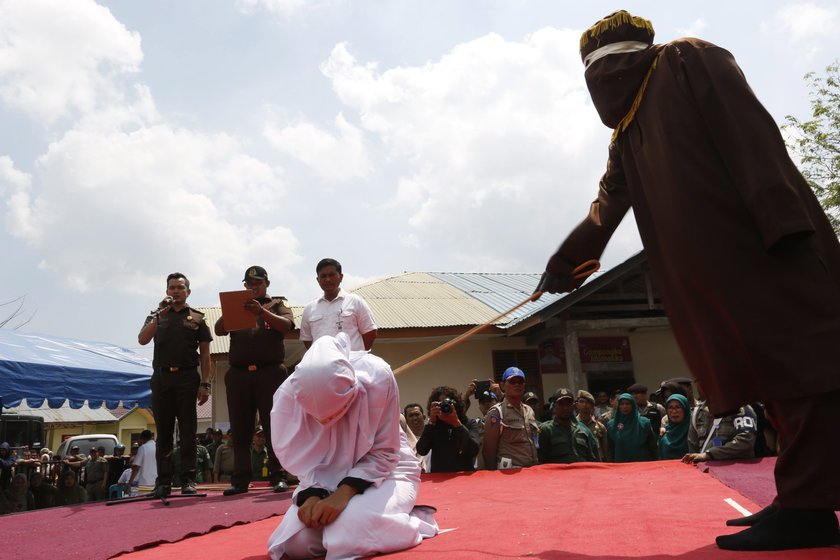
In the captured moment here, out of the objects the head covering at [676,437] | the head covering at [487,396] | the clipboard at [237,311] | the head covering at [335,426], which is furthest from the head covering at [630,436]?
the head covering at [335,426]

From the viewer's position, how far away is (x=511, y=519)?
296cm

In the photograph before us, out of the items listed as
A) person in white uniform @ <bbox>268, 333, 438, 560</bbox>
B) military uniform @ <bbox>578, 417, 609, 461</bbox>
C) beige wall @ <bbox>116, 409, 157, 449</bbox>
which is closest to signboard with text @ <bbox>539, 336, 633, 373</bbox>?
military uniform @ <bbox>578, 417, 609, 461</bbox>

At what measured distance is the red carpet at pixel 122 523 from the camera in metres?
3.00

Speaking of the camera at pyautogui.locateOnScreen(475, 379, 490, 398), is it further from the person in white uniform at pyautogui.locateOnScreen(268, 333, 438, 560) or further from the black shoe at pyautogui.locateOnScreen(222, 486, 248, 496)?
the person in white uniform at pyautogui.locateOnScreen(268, 333, 438, 560)

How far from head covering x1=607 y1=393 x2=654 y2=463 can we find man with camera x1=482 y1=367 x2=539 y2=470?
1.48 m

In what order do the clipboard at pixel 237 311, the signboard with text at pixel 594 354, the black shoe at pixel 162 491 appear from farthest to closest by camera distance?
the signboard with text at pixel 594 354 → the clipboard at pixel 237 311 → the black shoe at pixel 162 491

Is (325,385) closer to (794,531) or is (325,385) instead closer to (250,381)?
(794,531)

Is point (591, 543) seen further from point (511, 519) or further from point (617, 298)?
point (617, 298)

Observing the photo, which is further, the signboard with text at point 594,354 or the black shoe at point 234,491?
the signboard with text at point 594,354

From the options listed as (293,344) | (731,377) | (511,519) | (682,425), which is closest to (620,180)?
(731,377)

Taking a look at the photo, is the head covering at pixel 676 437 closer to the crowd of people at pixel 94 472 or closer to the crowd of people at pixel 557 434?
the crowd of people at pixel 557 434

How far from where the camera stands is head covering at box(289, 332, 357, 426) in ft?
8.54

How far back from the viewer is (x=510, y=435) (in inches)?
229

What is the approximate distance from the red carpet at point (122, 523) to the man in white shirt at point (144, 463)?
5863mm
